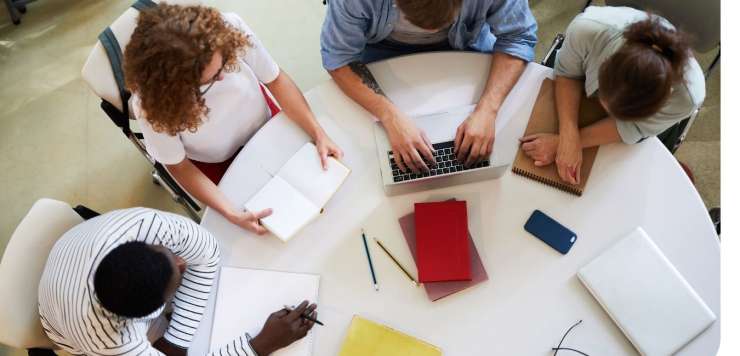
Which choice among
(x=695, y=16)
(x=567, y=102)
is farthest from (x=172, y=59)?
(x=695, y=16)

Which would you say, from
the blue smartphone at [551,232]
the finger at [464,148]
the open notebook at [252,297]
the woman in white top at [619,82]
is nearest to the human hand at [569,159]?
the woman in white top at [619,82]

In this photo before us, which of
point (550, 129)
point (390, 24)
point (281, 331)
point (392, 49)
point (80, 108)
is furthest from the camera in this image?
point (80, 108)

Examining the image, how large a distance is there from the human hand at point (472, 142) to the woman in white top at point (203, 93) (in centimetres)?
32

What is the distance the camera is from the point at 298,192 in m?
1.27

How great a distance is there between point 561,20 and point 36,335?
245 centimetres

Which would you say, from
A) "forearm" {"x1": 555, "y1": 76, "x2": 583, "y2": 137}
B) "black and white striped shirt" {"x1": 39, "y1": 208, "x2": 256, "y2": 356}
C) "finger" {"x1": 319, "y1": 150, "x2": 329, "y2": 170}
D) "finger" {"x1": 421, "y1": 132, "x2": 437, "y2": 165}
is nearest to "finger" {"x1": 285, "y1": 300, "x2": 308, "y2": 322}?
"black and white striped shirt" {"x1": 39, "y1": 208, "x2": 256, "y2": 356}

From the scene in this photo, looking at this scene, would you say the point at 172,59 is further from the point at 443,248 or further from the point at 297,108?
the point at 443,248

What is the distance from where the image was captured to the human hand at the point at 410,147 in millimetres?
1223

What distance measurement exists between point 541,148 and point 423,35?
54cm

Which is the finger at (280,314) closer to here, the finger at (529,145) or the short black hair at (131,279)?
the short black hair at (131,279)

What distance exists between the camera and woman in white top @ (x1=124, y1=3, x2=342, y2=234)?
3.54 feet

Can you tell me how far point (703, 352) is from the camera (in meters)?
1.12

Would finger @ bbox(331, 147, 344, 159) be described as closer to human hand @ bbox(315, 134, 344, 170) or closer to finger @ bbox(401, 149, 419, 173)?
human hand @ bbox(315, 134, 344, 170)

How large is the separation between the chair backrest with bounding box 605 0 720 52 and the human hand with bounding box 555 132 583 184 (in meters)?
0.58
